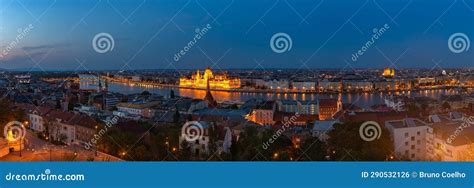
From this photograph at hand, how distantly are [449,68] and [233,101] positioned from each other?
2318 millimetres

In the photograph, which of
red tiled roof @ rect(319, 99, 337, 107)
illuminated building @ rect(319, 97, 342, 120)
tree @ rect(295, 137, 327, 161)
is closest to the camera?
tree @ rect(295, 137, 327, 161)

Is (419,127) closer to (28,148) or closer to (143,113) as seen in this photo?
(143,113)
